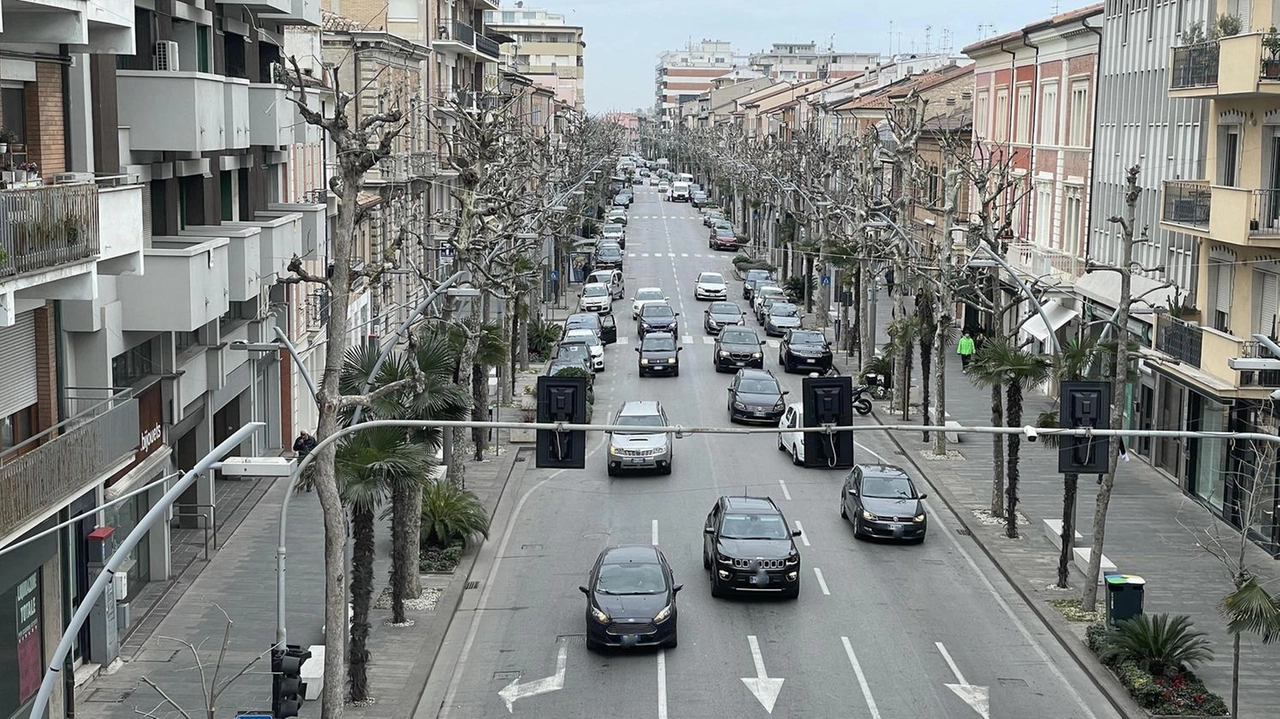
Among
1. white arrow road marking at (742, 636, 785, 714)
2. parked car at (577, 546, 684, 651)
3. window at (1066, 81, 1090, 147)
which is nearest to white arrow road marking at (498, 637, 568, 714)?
parked car at (577, 546, 684, 651)

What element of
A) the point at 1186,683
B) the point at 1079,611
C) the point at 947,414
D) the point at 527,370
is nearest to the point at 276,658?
the point at 1186,683

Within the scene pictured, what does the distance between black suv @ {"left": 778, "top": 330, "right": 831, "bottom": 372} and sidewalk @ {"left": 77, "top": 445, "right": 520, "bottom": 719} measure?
26493mm

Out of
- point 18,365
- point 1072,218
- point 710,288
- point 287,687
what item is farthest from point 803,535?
point 710,288

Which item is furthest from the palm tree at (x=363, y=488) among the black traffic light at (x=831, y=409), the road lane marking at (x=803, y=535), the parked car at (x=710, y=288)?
the parked car at (x=710, y=288)

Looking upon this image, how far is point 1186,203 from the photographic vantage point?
3656 centimetres

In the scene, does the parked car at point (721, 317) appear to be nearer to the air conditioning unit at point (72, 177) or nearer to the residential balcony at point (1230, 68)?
the residential balcony at point (1230, 68)

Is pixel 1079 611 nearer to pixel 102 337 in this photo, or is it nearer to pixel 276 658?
pixel 276 658

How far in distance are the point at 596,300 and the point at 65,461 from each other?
176ft

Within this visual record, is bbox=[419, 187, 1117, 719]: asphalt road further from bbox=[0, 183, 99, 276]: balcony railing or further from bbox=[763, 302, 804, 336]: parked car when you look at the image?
bbox=[763, 302, 804, 336]: parked car

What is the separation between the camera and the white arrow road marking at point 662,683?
22.9 meters

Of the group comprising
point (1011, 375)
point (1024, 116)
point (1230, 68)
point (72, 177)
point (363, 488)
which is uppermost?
point (1230, 68)

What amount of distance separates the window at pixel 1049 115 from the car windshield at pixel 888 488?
24.7 m

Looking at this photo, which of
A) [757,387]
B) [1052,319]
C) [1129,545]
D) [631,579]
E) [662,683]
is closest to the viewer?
[662,683]

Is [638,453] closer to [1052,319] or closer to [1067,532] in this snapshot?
[1067,532]
